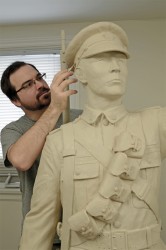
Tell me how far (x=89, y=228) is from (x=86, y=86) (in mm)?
560

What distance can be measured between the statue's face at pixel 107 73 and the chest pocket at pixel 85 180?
269 mm

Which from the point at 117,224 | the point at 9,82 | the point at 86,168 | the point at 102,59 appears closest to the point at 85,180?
the point at 86,168

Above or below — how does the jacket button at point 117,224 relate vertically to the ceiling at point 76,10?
below

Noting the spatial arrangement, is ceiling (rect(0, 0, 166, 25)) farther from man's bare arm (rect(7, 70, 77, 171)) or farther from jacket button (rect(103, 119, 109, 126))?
jacket button (rect(103, 119, 109, 126))

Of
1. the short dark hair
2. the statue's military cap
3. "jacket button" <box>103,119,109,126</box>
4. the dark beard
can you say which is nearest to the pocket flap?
"jacket button" <box>103,119,109,126</box>

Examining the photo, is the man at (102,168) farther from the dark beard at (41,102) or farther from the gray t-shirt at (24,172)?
the dark beard at (41,102)

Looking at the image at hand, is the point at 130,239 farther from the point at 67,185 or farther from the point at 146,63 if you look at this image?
the point at 146,63

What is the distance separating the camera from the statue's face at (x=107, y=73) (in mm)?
1265

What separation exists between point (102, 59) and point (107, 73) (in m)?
0.06

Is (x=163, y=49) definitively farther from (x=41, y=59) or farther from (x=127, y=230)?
(x=127, y=230)

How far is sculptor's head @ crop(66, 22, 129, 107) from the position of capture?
126 cm

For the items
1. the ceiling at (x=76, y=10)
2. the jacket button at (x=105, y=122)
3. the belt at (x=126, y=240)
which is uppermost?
the ceiling at (x=76, y=10)

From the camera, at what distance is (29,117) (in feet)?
5.95

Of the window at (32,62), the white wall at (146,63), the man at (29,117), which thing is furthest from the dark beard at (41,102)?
the window at (32,62)
